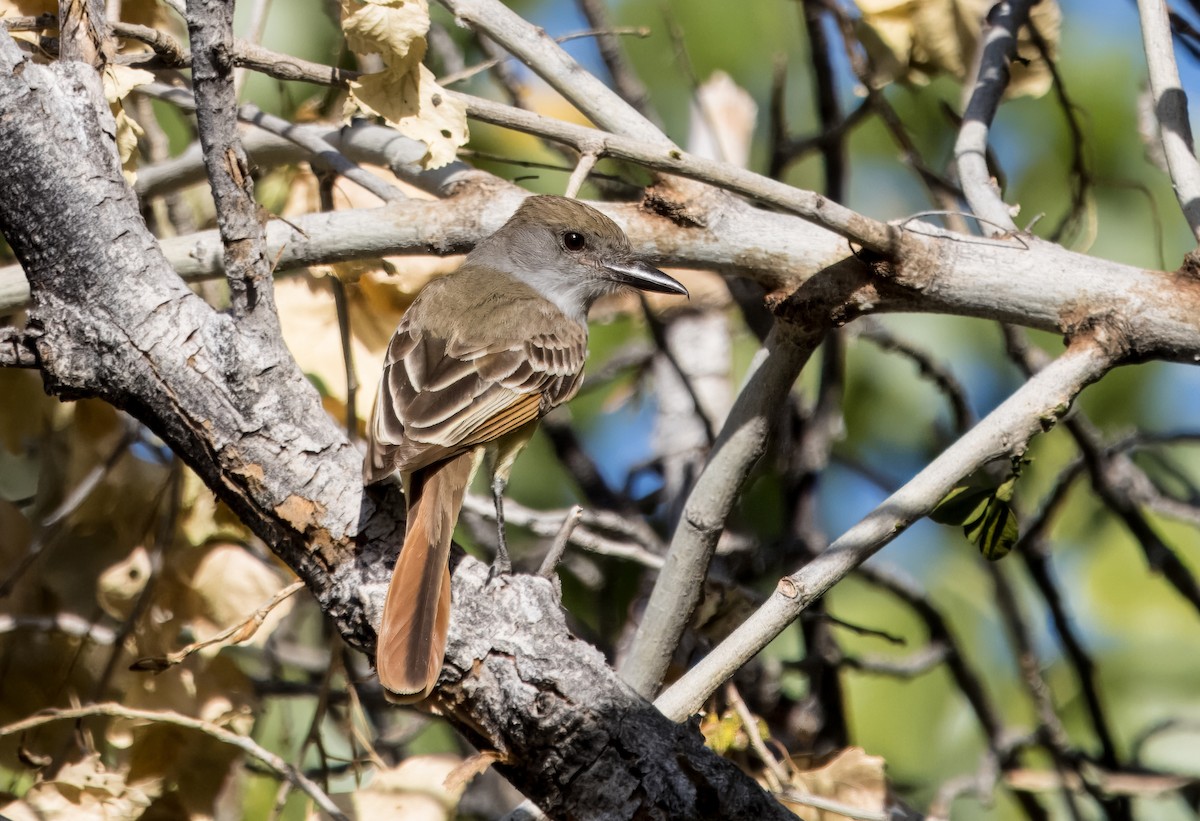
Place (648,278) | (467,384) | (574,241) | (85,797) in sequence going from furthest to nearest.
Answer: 1. (574,241)
2. (648,278)
3. (467,384)
4. (85,797)

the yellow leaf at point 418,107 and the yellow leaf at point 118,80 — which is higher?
the yellow leaf at point 418,107

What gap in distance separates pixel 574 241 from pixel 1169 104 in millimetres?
1833

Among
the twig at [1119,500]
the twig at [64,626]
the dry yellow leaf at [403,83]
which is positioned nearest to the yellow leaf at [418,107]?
the dry yellow leaf at [403,83]

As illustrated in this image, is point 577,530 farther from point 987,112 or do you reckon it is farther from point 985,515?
point 987,112

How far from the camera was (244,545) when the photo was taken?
138 inches

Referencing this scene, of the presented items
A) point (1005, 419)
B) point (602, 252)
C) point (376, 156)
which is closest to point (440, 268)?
point (602, 252)

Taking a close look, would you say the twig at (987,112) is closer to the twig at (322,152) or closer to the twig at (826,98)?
the twig at (826,98)

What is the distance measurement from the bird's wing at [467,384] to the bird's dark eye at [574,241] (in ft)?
1.00

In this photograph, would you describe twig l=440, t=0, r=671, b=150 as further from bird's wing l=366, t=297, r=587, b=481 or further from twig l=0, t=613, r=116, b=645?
twig l=0, t=613, r=116, b=645

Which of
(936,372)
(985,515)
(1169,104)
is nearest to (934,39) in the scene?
(1169,104)

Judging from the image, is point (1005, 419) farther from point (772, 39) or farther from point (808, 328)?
point (772, 39)

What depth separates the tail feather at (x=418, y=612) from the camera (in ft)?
7.52

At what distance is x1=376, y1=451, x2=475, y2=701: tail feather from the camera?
2.29 m

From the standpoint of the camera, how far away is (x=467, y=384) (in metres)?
3.31
